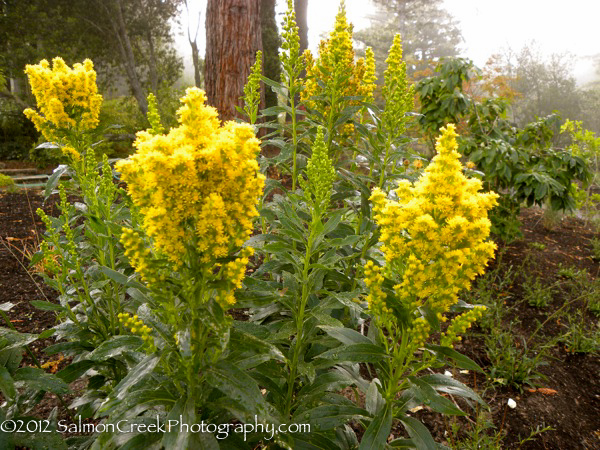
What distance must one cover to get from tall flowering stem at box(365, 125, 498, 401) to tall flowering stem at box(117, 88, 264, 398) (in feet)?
1.67

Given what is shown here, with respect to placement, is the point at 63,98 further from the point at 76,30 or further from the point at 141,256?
the point at 76,30

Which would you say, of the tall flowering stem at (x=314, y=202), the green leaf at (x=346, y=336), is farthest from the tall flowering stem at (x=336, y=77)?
the green leaf at (x=346, y=336)

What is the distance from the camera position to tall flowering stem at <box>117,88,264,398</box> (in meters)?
1.18

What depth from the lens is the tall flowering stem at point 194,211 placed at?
1180 millimetres

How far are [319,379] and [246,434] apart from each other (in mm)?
399

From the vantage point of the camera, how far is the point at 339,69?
2.37 m

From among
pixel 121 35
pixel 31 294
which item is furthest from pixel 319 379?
pixel 121 35

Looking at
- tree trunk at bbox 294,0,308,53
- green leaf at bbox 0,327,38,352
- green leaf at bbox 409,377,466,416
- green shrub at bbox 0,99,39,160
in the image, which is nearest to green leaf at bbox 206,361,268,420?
green leaf at bbox 409,377,466,416

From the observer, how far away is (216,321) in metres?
1.23

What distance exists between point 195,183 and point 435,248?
885 millimetres

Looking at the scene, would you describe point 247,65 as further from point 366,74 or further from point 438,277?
point 438,277

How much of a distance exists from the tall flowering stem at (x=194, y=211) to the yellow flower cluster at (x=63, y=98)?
150 centimetres

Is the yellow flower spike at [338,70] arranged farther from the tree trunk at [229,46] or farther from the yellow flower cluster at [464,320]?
the tree trunk at [229,46]

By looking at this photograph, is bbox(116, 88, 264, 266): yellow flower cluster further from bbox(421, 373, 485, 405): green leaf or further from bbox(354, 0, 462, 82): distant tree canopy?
bbox(354, 0, 462, 82): distant tree canopy
